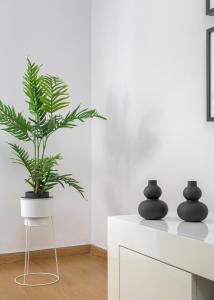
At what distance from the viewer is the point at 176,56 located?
2.43 meters

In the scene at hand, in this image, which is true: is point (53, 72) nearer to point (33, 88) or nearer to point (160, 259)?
point (33, 88)

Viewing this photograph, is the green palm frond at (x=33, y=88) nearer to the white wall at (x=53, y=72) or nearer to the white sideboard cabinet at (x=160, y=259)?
the white wall at (x=53, y=72)

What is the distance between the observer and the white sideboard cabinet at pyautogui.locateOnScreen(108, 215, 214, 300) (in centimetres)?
146

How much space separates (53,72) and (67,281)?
1617 mm

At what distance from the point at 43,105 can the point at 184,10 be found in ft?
3.47

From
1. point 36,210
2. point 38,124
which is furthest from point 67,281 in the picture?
point 38,124

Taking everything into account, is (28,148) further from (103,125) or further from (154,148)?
(154,148)

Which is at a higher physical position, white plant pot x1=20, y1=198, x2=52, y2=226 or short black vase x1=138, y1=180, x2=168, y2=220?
short black vase x1=138, y1=180, x2=168, y2=220

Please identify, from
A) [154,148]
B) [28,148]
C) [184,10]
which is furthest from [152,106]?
[28,148]

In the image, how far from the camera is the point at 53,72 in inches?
130

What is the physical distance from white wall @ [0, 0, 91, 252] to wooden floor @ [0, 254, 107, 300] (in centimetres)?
21

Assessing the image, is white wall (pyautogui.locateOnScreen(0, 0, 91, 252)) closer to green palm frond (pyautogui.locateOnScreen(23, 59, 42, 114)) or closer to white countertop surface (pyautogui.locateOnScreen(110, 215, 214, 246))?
green palm frond (pyautogui.locateOnScreen(23, 59, 42, 114))

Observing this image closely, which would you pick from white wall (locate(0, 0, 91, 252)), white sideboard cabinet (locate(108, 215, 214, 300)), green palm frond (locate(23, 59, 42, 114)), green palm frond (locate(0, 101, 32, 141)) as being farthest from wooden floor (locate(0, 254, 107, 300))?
green palm frond (locate(23, 59, 42, 114))

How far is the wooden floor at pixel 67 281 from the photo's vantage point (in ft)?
7.76
